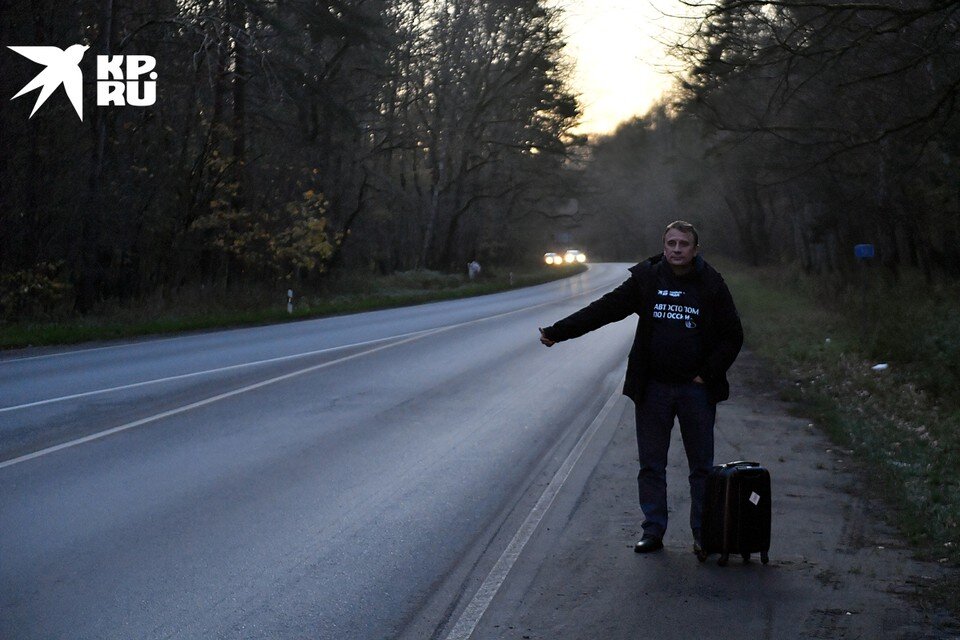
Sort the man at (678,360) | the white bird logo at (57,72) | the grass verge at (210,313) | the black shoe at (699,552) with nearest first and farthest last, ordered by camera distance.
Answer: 1. the black shoe at (699,552)
2. the man at (678,360)
3. the grass verge at (210,313)
4. the white bird logo at (57,72)

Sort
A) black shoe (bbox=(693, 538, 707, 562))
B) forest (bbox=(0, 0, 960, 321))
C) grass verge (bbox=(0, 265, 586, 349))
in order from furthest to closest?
grass verge (bbox=(0, 265, 586, 349)) → forest (bbox=(0, 0, 960, 321)) → black shoe (bbox=(693, 538, 707, 562))

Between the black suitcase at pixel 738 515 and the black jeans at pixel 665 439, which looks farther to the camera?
the black jeans at pixel 665 439

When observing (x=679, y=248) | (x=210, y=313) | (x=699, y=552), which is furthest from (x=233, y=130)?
(x=699, y=552)

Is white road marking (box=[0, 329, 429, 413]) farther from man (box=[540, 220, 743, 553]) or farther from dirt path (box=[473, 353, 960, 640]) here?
man (box=[540, 220, 743, 553])

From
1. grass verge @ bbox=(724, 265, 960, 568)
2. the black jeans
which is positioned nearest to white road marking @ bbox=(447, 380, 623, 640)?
the black jeans

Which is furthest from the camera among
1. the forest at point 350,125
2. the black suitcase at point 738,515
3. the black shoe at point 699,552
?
the forest at point 350,125

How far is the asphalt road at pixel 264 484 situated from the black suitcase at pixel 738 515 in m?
1.42

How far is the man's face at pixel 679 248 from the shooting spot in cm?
720

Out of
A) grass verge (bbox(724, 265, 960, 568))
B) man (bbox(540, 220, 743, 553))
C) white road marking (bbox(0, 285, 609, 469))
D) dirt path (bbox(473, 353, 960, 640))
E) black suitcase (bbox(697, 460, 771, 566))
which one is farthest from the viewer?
white road marking (bbox(0, 285, 609, 469))

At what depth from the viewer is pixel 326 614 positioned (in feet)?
19.7

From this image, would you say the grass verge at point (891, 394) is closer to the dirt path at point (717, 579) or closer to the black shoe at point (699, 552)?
the dirt path at point (717, 579)

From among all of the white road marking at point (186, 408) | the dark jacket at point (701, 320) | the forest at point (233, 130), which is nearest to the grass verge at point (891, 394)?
the dark jacket at point (701, 320)

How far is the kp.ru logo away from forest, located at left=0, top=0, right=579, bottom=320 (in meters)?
0.28

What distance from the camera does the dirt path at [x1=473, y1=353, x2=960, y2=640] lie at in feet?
19.2
